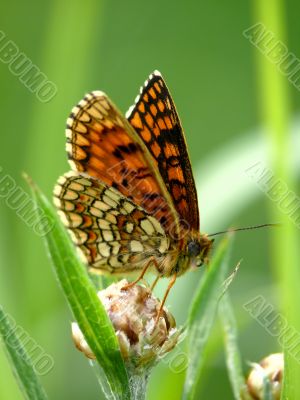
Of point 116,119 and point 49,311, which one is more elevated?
point 116,119

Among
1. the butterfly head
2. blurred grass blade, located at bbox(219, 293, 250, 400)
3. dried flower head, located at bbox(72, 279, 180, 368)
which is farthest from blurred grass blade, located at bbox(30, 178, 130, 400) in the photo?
the butterfly head

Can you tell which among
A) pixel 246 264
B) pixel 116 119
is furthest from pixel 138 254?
pixel 246 264

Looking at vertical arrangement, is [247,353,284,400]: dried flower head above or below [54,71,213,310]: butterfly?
below

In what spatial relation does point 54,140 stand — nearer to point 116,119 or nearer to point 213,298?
point 116,119

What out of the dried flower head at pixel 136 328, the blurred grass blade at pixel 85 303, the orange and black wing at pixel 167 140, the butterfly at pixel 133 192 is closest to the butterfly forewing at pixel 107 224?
the butterfly at pixel 133 192

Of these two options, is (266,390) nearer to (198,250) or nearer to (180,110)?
(198,250)

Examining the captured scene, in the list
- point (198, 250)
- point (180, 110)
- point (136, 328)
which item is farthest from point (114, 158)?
point (180, 110)

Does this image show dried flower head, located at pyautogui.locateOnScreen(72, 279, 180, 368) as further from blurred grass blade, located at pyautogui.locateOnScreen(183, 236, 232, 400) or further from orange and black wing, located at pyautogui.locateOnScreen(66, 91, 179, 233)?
orange and black wing, located at pyautogui.locateOnScreen(66, 91, 179, 233)
